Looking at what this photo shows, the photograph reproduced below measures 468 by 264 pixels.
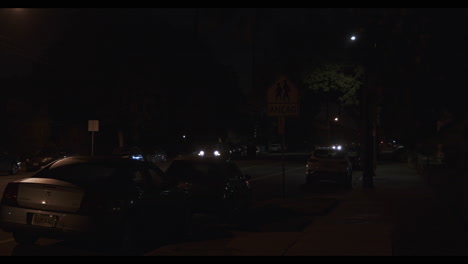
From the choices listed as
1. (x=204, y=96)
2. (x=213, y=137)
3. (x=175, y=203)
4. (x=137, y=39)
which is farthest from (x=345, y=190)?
(x=213, y=137)

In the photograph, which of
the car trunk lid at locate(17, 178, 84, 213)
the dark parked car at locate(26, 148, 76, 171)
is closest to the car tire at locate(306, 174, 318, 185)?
the car trunk lid at locate(17, 178, 84, 213)

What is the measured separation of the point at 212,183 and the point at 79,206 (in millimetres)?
4714

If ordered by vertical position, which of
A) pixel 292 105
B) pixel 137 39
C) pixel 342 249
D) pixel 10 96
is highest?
pixel 137 39

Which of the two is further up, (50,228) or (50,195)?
(50,195)

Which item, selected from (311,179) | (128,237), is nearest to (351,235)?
(128,237)

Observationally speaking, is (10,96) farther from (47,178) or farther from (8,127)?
(47,178)

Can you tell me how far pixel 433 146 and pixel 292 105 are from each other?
21.1 ft

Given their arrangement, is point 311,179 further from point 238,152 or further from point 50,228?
point 238,152

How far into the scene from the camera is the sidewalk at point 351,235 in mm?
9531

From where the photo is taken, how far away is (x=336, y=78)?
22594 millimetres

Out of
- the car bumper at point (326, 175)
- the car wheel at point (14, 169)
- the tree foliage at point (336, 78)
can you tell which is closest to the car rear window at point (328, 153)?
the car bumper at point (326, 175)

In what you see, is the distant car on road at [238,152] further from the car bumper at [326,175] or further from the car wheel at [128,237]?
the car wheel at [128,237]

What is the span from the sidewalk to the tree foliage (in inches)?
282

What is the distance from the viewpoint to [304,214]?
14484 millimetres
